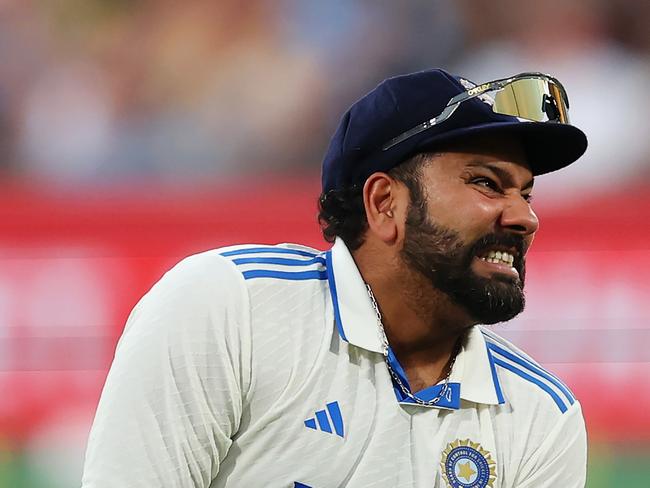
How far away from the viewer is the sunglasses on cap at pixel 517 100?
165 cm

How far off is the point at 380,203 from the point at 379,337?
0.22 metres

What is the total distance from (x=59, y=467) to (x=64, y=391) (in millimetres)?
374

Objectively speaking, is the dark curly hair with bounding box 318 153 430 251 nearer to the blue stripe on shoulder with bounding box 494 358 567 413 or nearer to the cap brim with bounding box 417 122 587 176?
the cap brim with bounding box 417 122 587 176

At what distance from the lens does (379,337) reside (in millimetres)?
1632

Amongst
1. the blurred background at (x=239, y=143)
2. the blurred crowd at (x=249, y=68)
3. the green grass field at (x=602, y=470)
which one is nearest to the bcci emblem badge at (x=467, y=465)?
the green grass field at (x=602, y=470)

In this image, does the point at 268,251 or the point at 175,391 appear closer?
the point at 175,391

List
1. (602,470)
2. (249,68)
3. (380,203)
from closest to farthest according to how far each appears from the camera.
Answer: (380,203), (602,470), (249,68)

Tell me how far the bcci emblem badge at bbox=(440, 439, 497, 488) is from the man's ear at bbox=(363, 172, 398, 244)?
34 centimetres

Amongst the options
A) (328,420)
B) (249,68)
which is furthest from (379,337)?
(249,68)

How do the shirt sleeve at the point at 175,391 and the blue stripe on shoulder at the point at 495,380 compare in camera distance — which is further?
the blue stripe on shoulder at the point at 495,380

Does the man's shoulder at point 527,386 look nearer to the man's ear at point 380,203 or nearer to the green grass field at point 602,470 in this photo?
the man's ear at point 380,203

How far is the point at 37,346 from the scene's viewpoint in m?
3.28

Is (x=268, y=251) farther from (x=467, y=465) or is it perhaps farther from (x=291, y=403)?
(x=467, y=465)

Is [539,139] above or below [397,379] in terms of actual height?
above
